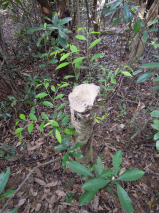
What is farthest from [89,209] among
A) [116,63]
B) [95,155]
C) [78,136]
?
[116,63]

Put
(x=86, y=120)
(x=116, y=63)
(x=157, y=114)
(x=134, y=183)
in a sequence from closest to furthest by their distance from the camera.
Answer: (x=157, y=114) < (x=86, y=120) < (x=134, y=183) < (x=116, y=63)

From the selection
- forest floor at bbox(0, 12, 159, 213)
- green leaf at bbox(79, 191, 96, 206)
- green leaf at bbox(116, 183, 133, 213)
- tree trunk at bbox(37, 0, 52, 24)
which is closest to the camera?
green leaf at bbox(116, 183, 133, 213)

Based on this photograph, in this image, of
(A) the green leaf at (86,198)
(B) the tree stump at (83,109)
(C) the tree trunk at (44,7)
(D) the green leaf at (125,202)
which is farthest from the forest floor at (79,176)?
(C) the tree trunk at (44,7)

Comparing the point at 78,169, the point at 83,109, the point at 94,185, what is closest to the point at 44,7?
the point at 83,109

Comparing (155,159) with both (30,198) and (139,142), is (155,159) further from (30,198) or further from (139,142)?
(30,198)

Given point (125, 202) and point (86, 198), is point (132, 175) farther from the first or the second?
point (86, 198)

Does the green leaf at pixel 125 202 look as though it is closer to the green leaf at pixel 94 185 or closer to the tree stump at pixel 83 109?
the green leaf at pixel 94 185

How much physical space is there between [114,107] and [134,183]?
137cm

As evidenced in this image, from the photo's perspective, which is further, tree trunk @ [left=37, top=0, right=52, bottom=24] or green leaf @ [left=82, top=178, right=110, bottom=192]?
tree trunk @ [left=37, top=0, right=52, bottom=24]

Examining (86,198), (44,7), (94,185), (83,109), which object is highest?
(44,7)

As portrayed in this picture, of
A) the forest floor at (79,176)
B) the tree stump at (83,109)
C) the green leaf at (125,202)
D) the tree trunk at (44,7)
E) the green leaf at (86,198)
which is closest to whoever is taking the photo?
the green leaf at (125,202)

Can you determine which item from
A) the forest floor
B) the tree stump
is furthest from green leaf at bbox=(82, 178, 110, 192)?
the forest floor

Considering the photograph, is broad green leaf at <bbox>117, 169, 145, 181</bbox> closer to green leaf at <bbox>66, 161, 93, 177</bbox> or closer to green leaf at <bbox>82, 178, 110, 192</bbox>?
green leaf at <bbox>82, 178, 110, 192</bbox>

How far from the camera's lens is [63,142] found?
1212mm
